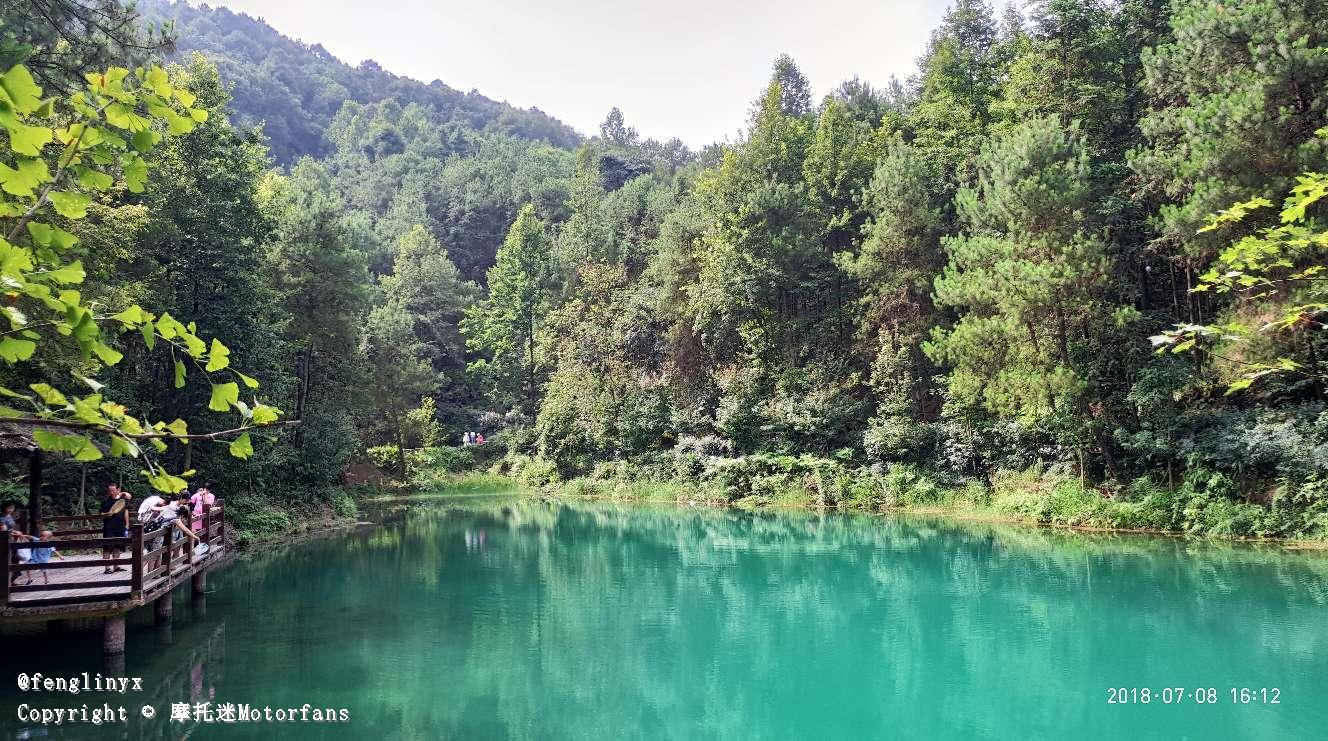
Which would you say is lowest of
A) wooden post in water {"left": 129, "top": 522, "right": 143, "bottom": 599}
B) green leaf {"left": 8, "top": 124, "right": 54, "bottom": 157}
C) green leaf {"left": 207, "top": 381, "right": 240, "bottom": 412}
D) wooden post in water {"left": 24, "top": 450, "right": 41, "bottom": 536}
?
wooden post in water {"left": 129, "top": 522, "right": 143, "bottom": 599}

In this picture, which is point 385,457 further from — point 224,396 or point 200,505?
point 224,396

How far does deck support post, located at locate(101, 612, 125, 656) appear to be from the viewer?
946cm

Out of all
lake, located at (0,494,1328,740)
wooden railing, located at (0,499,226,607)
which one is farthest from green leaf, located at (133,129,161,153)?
wooden railing, located at (0,499,226,607)

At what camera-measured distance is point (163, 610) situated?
37.5ft

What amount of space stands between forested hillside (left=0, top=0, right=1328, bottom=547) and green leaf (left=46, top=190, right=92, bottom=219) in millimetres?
4332

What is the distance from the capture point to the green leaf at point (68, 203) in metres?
2.19

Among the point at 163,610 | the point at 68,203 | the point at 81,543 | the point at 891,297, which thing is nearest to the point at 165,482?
the point at 68,203

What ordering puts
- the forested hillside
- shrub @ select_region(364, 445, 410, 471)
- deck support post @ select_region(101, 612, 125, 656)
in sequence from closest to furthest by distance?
deck support post @ select_region(101, 612, 125, 656)
the forested hillside
shrub @ select_region(364, 445, 410, 471)

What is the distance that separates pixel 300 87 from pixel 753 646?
128 m

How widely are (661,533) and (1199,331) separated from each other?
773 inches

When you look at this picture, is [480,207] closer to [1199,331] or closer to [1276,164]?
[1276,164]

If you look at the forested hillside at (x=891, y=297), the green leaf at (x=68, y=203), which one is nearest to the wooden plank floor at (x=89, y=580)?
the forested hillside at (x=891, y=297)

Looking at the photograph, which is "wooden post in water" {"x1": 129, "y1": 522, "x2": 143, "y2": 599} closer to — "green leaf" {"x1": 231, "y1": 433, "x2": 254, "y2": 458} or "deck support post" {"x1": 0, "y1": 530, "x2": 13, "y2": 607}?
"deck support post" {"x1": 0, "y1": 530, "x2": 13, "y2": 607}

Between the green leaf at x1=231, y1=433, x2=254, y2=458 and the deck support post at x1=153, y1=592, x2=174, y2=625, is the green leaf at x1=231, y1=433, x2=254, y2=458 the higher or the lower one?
the higher one
